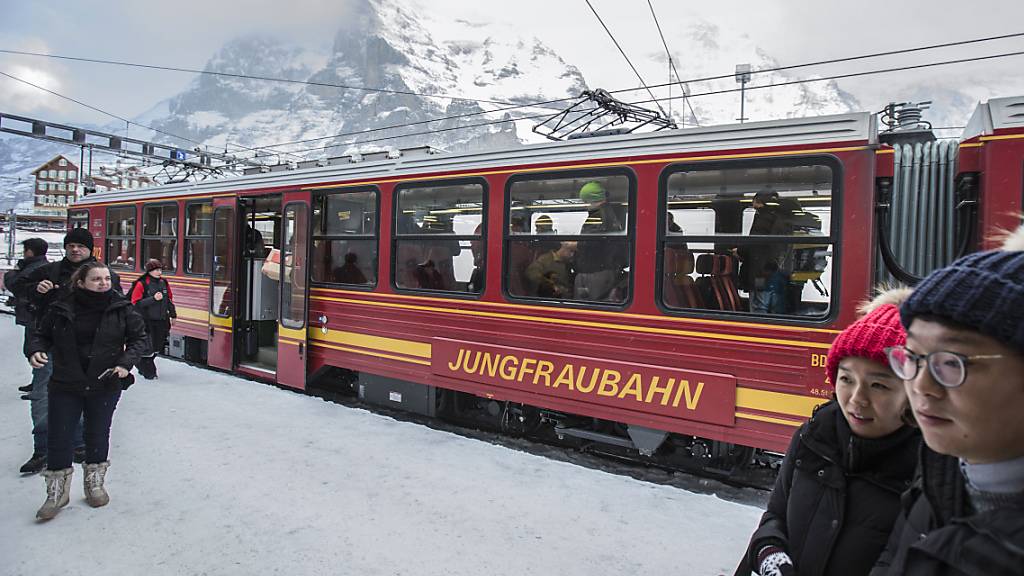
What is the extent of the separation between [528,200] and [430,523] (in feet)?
10.1

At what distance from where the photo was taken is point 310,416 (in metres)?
6.25

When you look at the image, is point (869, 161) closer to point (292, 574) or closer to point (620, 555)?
point (620, 555)

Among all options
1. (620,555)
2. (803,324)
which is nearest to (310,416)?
(620,555)

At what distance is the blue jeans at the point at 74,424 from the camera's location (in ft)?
12.8

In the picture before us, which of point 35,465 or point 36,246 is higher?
point 36,246

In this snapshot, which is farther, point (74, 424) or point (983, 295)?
point (74, 424)

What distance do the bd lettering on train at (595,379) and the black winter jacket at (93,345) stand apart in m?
2.87

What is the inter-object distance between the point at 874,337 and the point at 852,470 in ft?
1.26

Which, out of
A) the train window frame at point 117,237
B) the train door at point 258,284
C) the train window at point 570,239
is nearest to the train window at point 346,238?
the train door at point 258,284

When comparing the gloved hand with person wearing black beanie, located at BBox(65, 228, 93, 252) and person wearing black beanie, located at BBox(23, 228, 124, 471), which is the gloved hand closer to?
person wearing black beanie, located at BBox(23, 228, 124, 471)

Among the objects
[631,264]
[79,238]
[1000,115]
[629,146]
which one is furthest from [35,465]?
[1000,115]

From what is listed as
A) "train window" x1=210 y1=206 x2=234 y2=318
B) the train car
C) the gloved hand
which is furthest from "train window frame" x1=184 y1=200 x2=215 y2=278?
the gloved hand

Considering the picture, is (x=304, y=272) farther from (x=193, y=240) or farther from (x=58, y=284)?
(x=58, y=284)

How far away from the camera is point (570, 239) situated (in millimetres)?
5484
